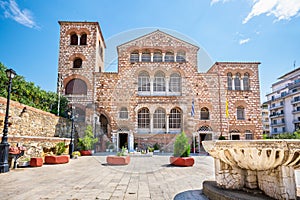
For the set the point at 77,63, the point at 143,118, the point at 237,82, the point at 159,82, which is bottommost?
the point at 143,118

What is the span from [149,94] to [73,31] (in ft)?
30.8

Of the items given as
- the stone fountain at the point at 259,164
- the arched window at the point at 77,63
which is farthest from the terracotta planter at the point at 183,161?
the arched window at the point at 77,63

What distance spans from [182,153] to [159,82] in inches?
364

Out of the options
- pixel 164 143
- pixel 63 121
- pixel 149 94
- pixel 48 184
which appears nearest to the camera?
pixel 48 184

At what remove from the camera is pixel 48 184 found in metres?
5.04

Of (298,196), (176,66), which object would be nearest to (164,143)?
(176,66)

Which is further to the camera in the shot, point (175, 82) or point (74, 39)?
point (74, 39)

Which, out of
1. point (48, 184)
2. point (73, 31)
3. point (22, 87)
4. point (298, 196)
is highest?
point (73, 31)

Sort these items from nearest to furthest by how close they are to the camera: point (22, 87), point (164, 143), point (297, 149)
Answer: point (297, 149)
point (22, 87)
point (164, 143)

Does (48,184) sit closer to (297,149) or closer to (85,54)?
(297,149)

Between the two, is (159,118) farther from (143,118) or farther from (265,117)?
(265,117)

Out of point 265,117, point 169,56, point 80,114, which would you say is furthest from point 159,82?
point 265,117

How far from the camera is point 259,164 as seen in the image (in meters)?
3.14

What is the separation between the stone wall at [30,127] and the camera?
8734mm
